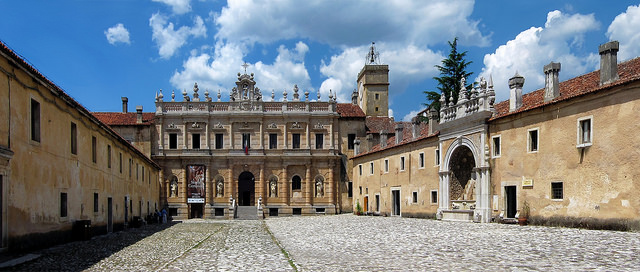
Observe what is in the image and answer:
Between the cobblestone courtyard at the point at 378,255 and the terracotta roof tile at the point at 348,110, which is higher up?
the terracotta roof tile at the point at 348,110

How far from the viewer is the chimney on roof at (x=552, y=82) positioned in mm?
23234

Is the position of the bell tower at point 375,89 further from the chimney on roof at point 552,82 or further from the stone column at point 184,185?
the chimney on roof at point 552,82

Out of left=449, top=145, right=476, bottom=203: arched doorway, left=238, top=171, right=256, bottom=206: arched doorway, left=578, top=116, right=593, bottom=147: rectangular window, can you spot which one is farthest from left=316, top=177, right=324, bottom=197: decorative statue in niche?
left=578, top=116, right=593, bottom=147: rectangular window

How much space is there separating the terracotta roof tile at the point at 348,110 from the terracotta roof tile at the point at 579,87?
29304 millimetres

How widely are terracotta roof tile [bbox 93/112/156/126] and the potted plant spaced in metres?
40.1

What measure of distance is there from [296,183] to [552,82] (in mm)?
34879

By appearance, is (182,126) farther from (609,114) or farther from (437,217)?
(609,114)

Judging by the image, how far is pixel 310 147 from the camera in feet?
180

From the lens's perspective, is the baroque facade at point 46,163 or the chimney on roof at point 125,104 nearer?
the baroque facade at point 46,163

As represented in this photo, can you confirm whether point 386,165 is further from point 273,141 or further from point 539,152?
point 539,152

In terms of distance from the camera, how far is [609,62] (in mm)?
20203

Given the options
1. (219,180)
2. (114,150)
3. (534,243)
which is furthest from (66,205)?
(219,180)

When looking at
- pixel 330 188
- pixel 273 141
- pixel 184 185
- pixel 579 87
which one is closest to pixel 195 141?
pixel 184 185

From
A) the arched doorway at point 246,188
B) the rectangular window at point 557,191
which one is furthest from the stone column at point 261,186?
the rectangular window at point 557,191
